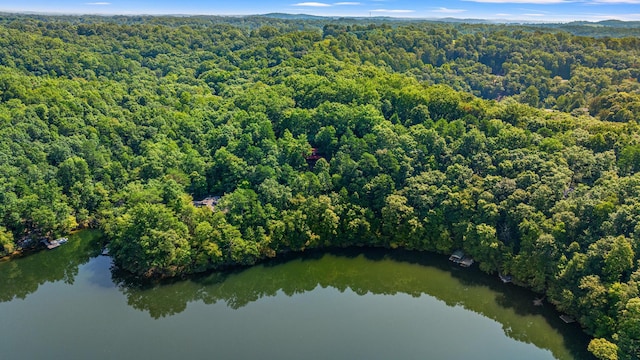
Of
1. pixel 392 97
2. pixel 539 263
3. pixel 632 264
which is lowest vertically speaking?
pixel 539 263

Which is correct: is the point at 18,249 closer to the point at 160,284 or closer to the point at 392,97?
the point at 160,284

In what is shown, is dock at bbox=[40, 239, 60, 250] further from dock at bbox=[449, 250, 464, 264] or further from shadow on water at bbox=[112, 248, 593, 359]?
dock at bbox=[449, 250, 464, 264]

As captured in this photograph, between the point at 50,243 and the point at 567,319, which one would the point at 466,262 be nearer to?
the point at 567,319

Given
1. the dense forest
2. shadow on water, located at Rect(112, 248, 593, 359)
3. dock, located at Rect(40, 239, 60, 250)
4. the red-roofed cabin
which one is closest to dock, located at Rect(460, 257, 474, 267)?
shadow on water, located at Rect(112, 248, 593, 359)

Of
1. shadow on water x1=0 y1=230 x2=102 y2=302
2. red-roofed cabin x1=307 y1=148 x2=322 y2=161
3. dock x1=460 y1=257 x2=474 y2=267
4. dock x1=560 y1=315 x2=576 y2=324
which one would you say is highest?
red-roofed cabin x1=307 y1=148 x2=322 y2=161

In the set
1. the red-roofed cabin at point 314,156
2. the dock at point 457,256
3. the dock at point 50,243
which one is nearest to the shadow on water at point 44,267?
the dock at point 50,243

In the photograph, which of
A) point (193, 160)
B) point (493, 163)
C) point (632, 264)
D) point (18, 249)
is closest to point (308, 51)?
point (193, 160)
